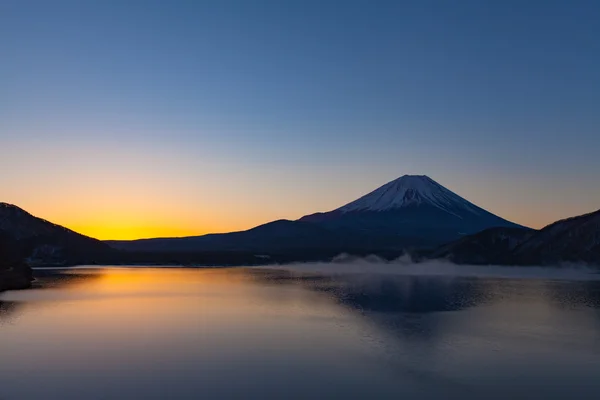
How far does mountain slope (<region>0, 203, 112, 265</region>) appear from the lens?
490 feet

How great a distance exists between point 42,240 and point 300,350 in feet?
474

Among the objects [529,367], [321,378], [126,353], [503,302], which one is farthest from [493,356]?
[503,302]

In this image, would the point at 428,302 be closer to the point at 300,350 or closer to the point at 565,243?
the point at 300,350

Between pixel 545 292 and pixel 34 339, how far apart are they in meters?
51.3

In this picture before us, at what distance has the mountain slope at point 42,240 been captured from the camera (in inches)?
5876

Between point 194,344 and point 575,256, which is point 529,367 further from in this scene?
point 575,256

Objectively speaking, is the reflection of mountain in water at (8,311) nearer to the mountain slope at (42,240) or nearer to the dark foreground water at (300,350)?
the dark foreground water at (300,350)

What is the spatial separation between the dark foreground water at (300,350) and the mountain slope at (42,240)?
360ft

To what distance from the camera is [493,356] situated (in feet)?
81.7

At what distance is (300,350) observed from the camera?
26500 mm

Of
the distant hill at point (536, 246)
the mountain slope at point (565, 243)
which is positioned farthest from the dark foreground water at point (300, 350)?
the distant hill at point (536, 246)

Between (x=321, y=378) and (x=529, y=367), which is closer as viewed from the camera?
(x=321, y=378)

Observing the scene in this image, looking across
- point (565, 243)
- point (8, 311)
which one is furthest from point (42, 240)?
point (565, 243)

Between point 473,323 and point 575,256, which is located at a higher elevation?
point 575,256
